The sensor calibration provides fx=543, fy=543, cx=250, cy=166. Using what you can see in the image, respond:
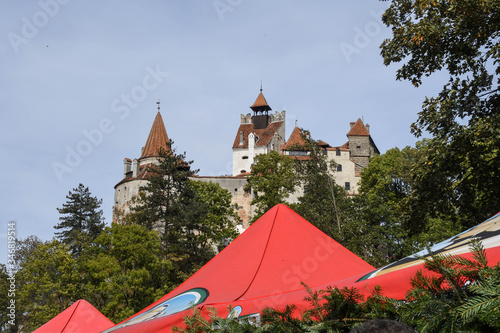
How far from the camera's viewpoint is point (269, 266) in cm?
642

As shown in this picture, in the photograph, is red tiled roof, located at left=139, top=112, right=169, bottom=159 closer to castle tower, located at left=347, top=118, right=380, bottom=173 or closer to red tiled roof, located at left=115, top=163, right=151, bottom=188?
red tiled roof, located at left=115, top=163, right=151, bottom=188

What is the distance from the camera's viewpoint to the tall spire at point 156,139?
3179 inches

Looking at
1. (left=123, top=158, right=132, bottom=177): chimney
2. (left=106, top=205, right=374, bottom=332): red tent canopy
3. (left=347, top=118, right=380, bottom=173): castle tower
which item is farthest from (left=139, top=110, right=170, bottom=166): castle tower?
(left=106, top=205, right=374, bottom=332): red tent canopy

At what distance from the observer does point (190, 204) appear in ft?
143

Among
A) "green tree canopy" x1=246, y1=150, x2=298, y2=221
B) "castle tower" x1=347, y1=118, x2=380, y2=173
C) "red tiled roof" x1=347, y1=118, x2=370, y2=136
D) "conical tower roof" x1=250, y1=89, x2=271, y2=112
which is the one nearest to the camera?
"green tree canopy" x1=246, y1=150, x2=298, y2=221

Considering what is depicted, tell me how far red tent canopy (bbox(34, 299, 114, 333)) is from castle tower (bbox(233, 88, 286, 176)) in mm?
70862

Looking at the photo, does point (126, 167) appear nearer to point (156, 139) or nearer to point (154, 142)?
point (154, 142)

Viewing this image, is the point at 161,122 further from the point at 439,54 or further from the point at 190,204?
the point at 439,54

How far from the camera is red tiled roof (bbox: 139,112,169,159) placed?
265ft

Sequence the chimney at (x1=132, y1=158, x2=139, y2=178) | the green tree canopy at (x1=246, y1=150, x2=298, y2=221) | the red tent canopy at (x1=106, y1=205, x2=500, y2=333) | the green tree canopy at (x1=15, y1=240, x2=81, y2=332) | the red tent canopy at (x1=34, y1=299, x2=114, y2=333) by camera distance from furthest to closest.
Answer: the chimney at (x1=132, y1=158, x2=139, y2=178), the green tree canopy at (x1=246, y1=150, x2=298, y2=221), the green tree canopy at (x1=15, y1=240, x2=81, y2=332), the red tent canopy at (x1=34, y1=299, x2=114, y2=333), the red tent canopy at (x1=106, y1=205, x2=500, y2=333)

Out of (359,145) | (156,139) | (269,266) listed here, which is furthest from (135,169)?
(269,266)

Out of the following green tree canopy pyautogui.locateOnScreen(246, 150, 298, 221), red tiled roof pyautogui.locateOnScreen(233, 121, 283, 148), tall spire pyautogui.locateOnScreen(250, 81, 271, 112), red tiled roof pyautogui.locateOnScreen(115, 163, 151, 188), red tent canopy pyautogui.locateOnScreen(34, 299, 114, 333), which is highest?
tall spire pyautogui.locateOnScreen(250, 81, 271, 112)

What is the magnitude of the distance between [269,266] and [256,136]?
79.5 meters

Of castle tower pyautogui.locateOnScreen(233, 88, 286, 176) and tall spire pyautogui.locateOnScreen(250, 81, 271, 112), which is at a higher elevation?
tall spire pyautogui.locateOnScreen(250, 81, 271, 112)
